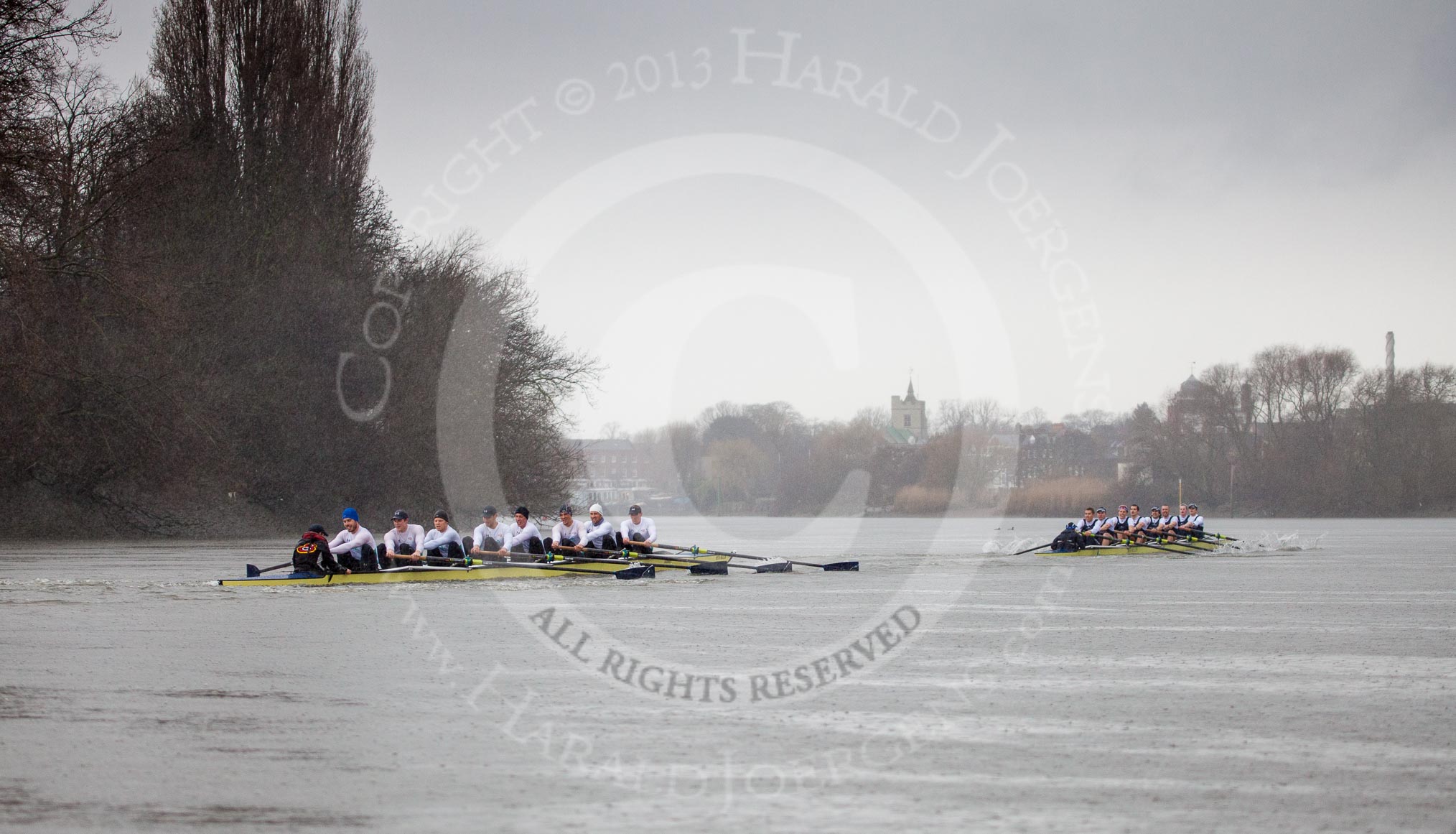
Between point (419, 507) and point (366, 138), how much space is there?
13215mm

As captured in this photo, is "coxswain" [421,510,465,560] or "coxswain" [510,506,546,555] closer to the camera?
"coxswain" [421,510,465,560]

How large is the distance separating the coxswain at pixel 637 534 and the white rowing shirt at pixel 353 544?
222 inches

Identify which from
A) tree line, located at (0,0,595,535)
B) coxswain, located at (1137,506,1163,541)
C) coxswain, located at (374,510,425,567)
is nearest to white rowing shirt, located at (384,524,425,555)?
coxswain, located at (374,510,425,567)

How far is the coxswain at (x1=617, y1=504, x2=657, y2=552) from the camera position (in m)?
28.5

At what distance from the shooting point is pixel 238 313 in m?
43.8

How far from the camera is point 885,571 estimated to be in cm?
3048

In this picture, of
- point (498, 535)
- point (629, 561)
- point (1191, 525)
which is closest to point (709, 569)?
point (629, 561)

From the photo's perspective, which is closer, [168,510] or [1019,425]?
[168,510]

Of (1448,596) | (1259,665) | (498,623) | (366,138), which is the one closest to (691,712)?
(1259,665)

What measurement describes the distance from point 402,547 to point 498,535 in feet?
6.28

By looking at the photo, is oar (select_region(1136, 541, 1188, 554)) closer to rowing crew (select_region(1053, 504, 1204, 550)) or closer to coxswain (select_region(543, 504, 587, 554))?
rowing crew (select_region(1053, 504, 1204, 550))

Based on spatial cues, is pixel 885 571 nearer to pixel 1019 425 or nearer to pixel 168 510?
pixel 168 510

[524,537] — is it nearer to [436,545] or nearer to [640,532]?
[436,545]

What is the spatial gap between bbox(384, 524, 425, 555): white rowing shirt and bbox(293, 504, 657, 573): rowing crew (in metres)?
0.01
